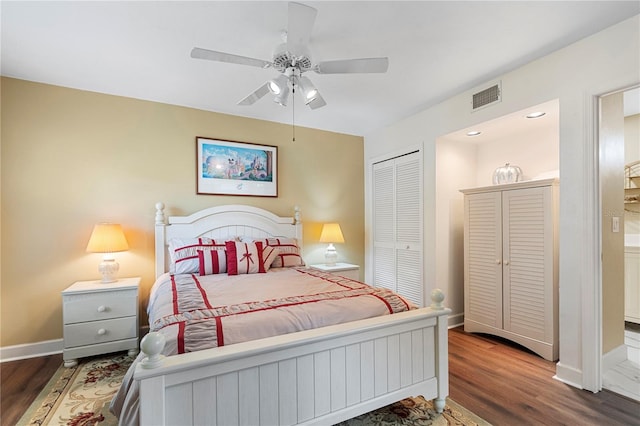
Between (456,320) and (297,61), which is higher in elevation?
(297,61)

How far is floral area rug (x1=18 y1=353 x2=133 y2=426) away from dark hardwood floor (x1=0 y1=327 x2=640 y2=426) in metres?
0.09

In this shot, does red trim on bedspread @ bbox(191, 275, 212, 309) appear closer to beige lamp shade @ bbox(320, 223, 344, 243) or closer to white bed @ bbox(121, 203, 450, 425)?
white bed @ bbox(121, 203, 450, 425)

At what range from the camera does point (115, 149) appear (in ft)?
9.84

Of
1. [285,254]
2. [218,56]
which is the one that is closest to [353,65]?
[218,56]

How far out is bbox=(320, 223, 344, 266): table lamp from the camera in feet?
12.5

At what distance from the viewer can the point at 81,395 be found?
2035mm

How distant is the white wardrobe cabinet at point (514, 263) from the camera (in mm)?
2590

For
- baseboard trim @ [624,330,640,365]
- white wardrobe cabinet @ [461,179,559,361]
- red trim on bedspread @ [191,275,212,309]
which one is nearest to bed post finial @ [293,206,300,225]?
red trim on bedspread @ [191,275,212,309]

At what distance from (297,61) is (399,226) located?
8.26 feet

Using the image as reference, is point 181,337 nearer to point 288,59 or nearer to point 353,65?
point 288,59

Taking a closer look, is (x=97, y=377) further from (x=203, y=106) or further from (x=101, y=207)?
(x=203, y=106)

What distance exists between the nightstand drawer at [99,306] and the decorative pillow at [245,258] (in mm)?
876

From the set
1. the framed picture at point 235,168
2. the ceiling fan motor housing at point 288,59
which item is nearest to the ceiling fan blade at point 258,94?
the ceiling fan motor housing at point 288,59

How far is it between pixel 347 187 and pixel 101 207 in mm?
2930
